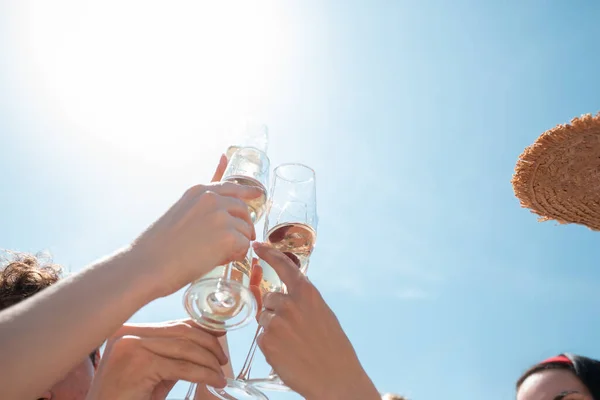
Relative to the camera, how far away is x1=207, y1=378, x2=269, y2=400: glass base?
2066 millimetres

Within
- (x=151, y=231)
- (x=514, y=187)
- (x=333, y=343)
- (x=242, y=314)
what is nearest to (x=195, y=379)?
(x=242, y=314)

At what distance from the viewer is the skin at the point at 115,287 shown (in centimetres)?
123

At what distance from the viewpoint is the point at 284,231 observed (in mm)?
2176

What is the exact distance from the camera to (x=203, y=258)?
1586mm

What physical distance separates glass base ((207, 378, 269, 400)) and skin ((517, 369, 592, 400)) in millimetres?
2352

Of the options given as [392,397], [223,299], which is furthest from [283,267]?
[392,397]

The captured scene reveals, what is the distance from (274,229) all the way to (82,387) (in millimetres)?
1315

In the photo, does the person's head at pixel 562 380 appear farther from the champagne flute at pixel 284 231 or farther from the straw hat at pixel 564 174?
the champagne flute at pixel 284 231

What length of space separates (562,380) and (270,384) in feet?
8.14

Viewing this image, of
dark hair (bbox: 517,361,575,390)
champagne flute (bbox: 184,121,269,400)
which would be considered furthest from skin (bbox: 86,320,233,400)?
dark hair (bbox: 517,361,575,390)

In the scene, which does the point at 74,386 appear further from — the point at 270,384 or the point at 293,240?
the point at 293,240

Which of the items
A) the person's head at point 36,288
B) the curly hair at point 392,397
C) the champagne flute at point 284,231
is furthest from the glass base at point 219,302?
the curly hair at point 392,397

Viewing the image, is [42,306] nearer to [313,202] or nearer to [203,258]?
[203,258]

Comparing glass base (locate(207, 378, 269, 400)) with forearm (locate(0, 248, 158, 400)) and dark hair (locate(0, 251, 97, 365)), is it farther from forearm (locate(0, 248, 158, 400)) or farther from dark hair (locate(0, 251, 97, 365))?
dark hair (locate(0, 251, 97, 365))
